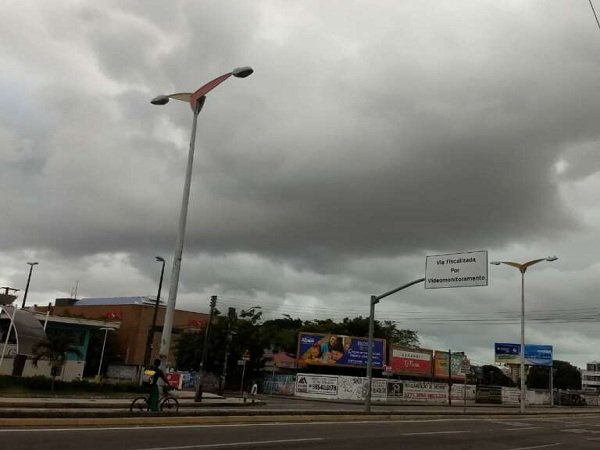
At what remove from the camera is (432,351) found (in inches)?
2709

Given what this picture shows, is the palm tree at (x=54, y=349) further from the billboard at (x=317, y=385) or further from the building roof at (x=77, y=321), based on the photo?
the billboard at (x=317, y=385)

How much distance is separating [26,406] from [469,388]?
57.5 metres

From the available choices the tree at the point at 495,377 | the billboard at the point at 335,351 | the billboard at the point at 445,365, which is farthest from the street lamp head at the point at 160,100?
the tree at the point at 495,377

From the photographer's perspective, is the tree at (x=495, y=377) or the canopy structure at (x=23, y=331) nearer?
the canopy structure at (x=23, y=331)

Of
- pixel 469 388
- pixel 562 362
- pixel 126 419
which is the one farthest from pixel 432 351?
pixel 562 362

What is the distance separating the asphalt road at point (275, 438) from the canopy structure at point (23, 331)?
Result: 2814 cm

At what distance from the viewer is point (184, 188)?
1998 centimetres

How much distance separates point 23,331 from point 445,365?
46810 mm

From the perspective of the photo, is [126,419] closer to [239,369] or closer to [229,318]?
[229,318]

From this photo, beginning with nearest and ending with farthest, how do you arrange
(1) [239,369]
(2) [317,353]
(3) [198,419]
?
1. (3) [198,419]
2. (1) [239,369]
3. (2) [317,353]

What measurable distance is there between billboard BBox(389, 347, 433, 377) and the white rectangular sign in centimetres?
3849

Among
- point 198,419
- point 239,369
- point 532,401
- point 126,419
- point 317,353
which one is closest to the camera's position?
point 126,419

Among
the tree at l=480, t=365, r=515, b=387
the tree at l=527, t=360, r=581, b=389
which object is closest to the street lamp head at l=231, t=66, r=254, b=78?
the tree at l=480, t=365, r=515, b=387

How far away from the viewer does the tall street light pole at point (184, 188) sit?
1820 centimetres
